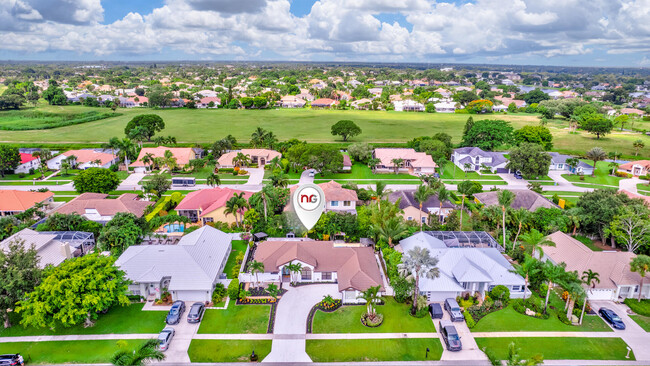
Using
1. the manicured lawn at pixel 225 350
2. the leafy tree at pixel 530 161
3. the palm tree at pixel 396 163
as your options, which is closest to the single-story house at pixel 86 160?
the palm tree at pixel 396 163

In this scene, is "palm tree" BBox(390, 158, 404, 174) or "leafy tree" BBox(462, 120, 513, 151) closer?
"palm tree" BBox(390, 158, 404, 174)

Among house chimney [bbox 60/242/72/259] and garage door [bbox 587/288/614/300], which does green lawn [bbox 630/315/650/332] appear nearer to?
garage door [bbox 587/288/614/300]

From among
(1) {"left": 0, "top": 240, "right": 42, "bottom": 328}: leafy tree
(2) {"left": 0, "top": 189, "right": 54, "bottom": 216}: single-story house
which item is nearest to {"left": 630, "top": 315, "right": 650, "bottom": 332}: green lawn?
(1) {"left": 0, "top": 240, "right": 42, "bottom": 328}: leafy tree

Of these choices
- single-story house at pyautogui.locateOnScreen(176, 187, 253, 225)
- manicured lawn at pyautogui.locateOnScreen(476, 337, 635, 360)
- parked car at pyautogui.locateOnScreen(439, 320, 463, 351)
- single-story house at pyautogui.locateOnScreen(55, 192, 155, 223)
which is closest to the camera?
manicured lawn at pyautogui.locateOnScreen(476, 337, 635, 360)

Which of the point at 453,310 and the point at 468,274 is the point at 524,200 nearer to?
the point at 468,274

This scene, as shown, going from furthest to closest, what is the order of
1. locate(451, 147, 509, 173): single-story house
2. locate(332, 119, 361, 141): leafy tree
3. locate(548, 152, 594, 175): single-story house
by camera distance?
locate(332, 119, 361, 141): leafy tree → locate(451, 147, 509, 173): single-story house → locate(548, 152, 594, 175): single-story house

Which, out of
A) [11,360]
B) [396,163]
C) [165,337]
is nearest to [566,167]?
[396,163]

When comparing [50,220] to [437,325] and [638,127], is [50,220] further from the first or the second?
[638,127]
